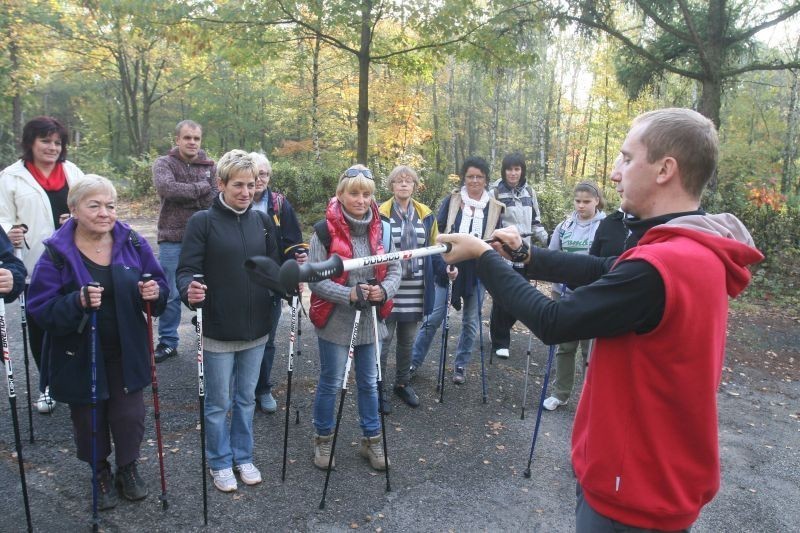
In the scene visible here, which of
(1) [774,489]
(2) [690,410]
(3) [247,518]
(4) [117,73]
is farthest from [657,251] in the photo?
(4) [117,73]

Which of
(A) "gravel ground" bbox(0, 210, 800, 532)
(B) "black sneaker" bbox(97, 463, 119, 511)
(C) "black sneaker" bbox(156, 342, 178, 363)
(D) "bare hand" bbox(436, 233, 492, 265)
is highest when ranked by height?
(D) "bare hand" bbox(436, 233, 492, 265)

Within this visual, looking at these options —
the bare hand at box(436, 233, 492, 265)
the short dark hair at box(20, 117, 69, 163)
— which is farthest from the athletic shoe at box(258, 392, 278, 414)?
the bare hand at box(436, 233, 492, 265)

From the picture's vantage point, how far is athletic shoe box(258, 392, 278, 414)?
4.84 meters

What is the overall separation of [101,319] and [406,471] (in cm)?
249

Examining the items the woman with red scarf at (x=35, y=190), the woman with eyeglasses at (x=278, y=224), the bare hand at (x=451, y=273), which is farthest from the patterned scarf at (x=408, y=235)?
the woman with red scarf at (x=35, y=190)

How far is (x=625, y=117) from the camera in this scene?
27.9 m

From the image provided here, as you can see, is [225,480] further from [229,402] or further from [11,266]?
[11,266]

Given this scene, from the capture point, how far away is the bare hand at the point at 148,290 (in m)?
3.31

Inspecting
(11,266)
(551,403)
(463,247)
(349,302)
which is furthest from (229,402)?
(551,403)

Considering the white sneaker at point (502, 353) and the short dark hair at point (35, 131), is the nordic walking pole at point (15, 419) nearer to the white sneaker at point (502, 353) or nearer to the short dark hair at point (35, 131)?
the short dark hair at point (35, 131)

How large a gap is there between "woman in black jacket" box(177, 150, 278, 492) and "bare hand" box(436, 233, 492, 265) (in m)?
2.00

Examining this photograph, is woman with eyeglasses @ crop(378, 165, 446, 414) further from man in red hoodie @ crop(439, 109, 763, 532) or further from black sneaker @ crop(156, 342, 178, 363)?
man in red hoodie @ crop(439, 109, 763, 532)

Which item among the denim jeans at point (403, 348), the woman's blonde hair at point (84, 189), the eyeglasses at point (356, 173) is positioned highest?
the eyeglasses at point (356, 173)

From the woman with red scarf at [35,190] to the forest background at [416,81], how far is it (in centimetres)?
497
